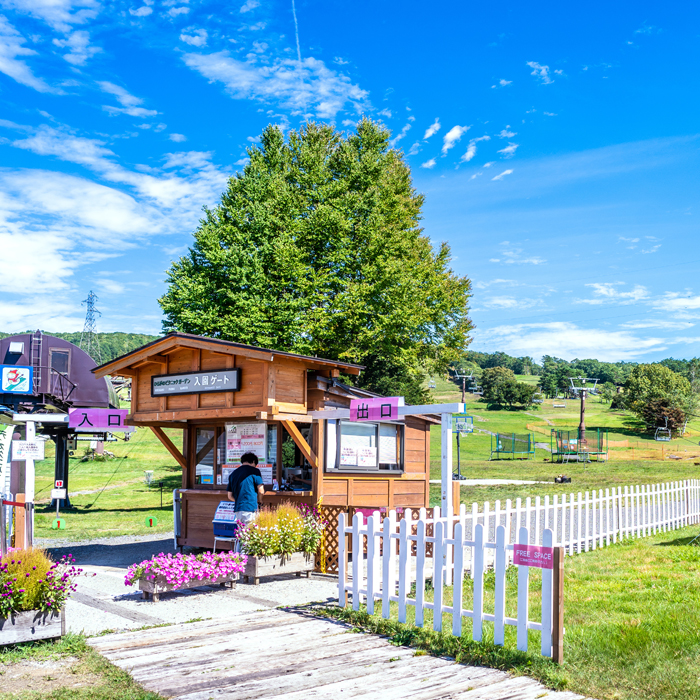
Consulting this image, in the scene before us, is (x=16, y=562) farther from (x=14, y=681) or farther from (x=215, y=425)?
(x=215, y=425)

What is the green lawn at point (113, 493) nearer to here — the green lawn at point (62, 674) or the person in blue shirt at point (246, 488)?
the person in blue shirt at point (246, 488)

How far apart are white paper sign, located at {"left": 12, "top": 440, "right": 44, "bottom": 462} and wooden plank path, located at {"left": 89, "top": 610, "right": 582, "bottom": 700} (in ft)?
12.1

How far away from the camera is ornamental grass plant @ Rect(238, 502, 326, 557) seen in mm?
10156

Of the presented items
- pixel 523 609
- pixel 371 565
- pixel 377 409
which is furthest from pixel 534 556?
pixel 377 409

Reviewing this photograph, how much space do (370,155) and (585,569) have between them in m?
22.1

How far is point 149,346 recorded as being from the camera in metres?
13.0

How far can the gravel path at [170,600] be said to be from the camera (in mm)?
7879

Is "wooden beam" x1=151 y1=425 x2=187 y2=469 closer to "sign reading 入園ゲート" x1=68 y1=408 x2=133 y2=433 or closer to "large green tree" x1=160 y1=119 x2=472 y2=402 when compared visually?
"sign reading 入園ゲート" x1=68 y1=408 x2=133 y2=433

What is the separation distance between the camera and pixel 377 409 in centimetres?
1083

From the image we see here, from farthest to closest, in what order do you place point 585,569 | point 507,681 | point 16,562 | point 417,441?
1. point 417,441
2. point 585,569
3. point 16,562
4. point 507,681

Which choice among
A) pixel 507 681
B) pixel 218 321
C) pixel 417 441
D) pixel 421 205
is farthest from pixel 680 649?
pixel 421 205

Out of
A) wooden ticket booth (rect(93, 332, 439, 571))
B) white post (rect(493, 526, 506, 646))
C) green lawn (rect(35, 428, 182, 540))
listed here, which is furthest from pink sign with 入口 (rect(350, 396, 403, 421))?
green lawn (rect(35, 428, 182, 540))

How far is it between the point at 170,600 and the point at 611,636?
563 centimetres

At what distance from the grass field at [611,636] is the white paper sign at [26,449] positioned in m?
5.10
